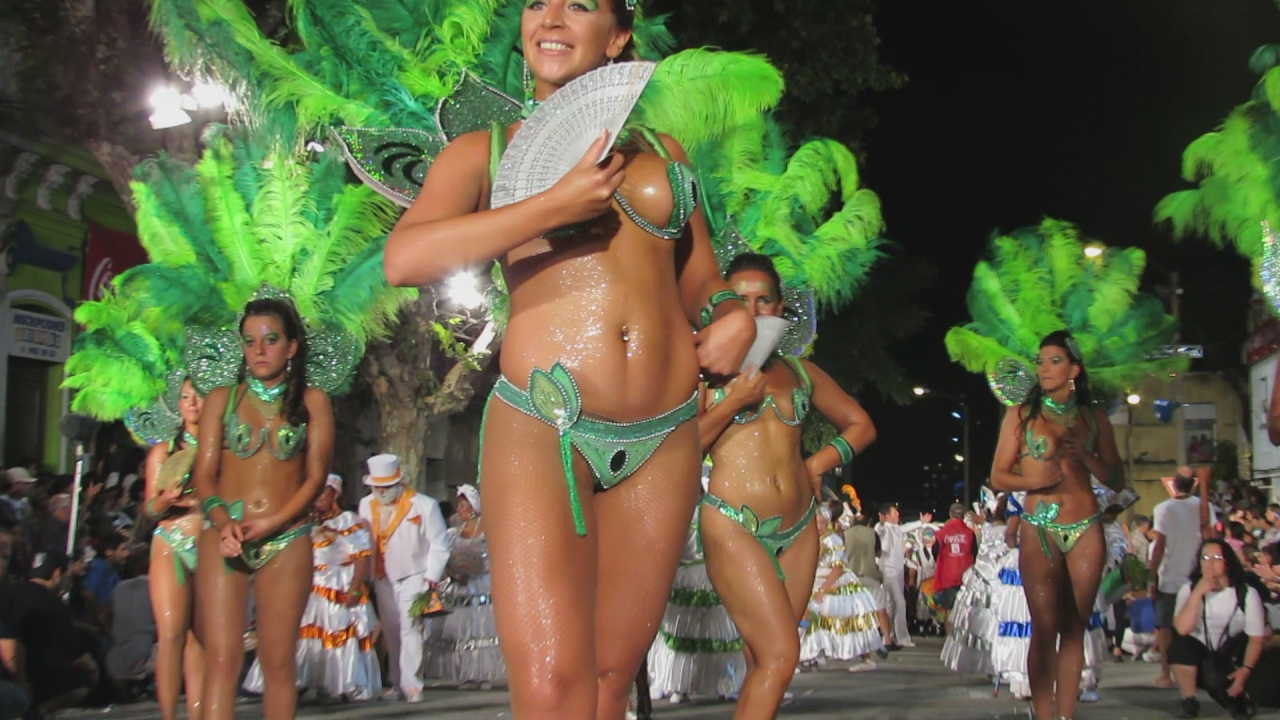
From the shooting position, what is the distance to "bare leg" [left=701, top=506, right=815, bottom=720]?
18.1 ft

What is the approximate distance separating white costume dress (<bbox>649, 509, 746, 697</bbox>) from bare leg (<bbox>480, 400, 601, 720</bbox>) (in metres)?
6.57

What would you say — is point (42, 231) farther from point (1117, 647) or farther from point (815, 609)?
point (1117, 647)

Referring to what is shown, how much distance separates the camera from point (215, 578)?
20.6ft

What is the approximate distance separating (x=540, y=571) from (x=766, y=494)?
3.19 meters

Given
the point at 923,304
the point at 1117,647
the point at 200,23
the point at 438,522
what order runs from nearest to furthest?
the point at 438,522, the point at 200,23, the point at 1117,647, the point at 923,304

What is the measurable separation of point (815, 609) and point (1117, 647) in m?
6.21

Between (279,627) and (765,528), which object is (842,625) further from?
(279,627)

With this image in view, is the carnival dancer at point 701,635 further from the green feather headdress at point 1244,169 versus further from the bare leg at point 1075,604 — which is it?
the green feather headdress at point 1244,169

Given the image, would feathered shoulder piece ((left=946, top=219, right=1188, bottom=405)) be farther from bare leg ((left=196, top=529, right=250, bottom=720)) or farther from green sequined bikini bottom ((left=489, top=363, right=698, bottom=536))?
green sequined bikini bottom ((left=489, top=363, right=698, bottom=536))

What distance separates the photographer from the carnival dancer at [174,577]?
7.89 metres

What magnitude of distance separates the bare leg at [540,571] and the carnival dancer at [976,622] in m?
9.03

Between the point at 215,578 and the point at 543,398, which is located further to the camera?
the point at 215,578

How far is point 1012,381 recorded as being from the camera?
8.87 m

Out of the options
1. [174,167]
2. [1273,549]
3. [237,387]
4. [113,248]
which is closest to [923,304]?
[113,248]
